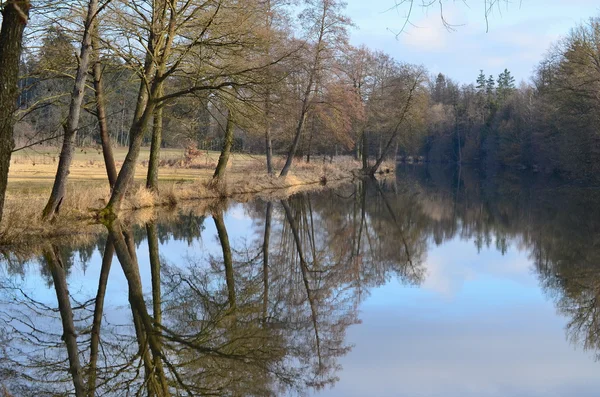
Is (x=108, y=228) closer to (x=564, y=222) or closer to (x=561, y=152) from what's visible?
(x=564, y=222)

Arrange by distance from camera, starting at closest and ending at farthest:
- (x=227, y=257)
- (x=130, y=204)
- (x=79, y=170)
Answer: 1. (x=227, y=257)
2. (x=130, y=204)
3. (x=79, y=170)

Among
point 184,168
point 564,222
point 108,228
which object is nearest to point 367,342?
point 108,228

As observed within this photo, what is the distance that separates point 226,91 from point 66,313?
8.03 m

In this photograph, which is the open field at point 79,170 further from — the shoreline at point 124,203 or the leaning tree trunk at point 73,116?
the leaning tree trunk at point 73,116

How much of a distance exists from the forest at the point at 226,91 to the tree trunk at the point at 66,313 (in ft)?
5.53

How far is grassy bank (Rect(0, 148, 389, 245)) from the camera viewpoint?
41.7ft

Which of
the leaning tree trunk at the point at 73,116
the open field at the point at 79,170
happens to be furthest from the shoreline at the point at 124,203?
the open field at the point at 79,170

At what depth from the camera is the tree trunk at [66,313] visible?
524 cm

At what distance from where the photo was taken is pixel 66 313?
24.1 ft

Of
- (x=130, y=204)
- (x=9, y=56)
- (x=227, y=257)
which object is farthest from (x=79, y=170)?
(x=9, y=56)

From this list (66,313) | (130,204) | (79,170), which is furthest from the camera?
(79,170)

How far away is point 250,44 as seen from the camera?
14102 mm

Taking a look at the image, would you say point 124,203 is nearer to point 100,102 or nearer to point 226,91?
point 100,102

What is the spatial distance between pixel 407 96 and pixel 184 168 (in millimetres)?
17086
